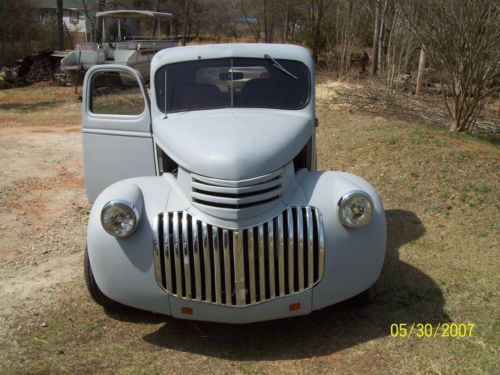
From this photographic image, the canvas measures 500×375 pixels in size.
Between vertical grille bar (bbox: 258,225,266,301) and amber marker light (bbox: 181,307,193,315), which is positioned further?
amber marker light (bbox: 181,307,193,315)

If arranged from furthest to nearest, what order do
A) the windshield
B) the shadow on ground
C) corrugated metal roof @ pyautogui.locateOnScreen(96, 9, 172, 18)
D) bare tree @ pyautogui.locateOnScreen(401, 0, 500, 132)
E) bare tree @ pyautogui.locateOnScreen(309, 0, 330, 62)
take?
bare tree @ pyautogui.locateOnScreen(309, 0, 330, 62) < corrugated metal roof @ pyautogui.locateOnScreen(96, 9, 172, 18) < bare tree @ pyautogui.locateOnScreen(401, 0, 500, 132) < the windshield < the shadow on ground

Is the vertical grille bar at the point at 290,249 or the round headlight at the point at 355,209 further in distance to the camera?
the round headlight at the point at 355,209

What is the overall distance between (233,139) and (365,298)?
147cm

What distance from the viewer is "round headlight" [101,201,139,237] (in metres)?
3.41

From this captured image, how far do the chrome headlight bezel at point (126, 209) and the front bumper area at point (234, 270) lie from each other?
41 millimetres

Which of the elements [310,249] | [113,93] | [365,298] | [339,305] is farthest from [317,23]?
[310,249]

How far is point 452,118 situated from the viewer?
873 cm

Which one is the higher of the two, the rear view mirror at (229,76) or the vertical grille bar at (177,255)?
the rear view mirror at (229,76)

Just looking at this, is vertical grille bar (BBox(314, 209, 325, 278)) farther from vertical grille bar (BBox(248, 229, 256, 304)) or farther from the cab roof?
the cab roof

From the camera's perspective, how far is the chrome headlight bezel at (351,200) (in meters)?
3.46

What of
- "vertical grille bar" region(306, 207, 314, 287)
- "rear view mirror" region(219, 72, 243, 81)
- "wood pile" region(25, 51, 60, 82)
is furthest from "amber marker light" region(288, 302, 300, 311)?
"wood pile" region(25, 51, 60, 82)

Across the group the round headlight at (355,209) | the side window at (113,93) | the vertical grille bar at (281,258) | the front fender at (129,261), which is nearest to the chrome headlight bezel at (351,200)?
the round headlight at (355,209)

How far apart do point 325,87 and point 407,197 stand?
7.70 meters

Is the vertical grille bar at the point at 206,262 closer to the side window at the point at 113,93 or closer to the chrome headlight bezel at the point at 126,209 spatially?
the chrome headlight bezel at the point at 126,209
